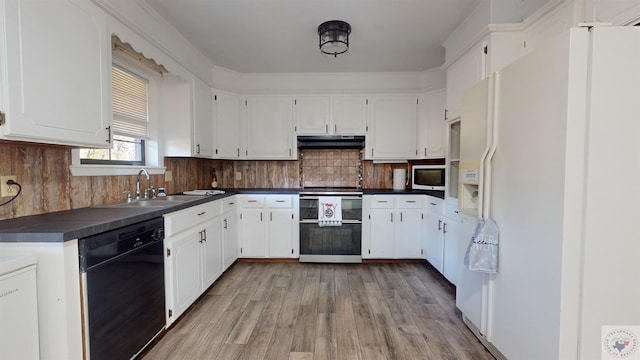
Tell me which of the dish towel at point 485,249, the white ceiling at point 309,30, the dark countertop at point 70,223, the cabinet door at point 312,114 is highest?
the white ceiling at point 309,30

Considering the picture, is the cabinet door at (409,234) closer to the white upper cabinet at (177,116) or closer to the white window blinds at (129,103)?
the white upper cabinet at (177,116)

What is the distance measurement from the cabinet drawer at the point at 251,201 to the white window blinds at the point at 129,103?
123 centimetres

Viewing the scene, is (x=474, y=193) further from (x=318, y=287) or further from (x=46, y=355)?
Result: (x=46, y=355)

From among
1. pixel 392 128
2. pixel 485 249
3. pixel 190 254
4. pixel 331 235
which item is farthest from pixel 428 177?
pixel 190 254

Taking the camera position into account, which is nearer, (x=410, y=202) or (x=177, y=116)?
(x=177, y=116)

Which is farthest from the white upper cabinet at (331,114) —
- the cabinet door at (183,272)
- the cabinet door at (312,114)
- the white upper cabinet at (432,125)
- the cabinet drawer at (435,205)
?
the cabinet door at (183,272)

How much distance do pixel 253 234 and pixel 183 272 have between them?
1321 mm

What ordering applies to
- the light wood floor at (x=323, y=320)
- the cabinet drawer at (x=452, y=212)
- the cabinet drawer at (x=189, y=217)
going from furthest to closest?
the cabinet drawer at (x=452, y=212)
the cabinet drawer at (x=189, y=217)
the light wood floor at (x=323, y=320)

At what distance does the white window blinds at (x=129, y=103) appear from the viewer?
223cm

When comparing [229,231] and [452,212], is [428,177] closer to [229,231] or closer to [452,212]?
[452,212]

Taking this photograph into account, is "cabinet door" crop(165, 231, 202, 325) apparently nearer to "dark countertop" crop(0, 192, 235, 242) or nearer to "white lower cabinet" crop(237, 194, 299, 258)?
"dark countertop" crop(0, 192, 235, 242)

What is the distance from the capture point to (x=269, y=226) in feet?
11.2

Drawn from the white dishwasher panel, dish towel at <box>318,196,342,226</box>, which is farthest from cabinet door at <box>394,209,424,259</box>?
the white dishwasher panel

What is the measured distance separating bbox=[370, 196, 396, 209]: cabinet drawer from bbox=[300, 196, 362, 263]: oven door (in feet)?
0.58
